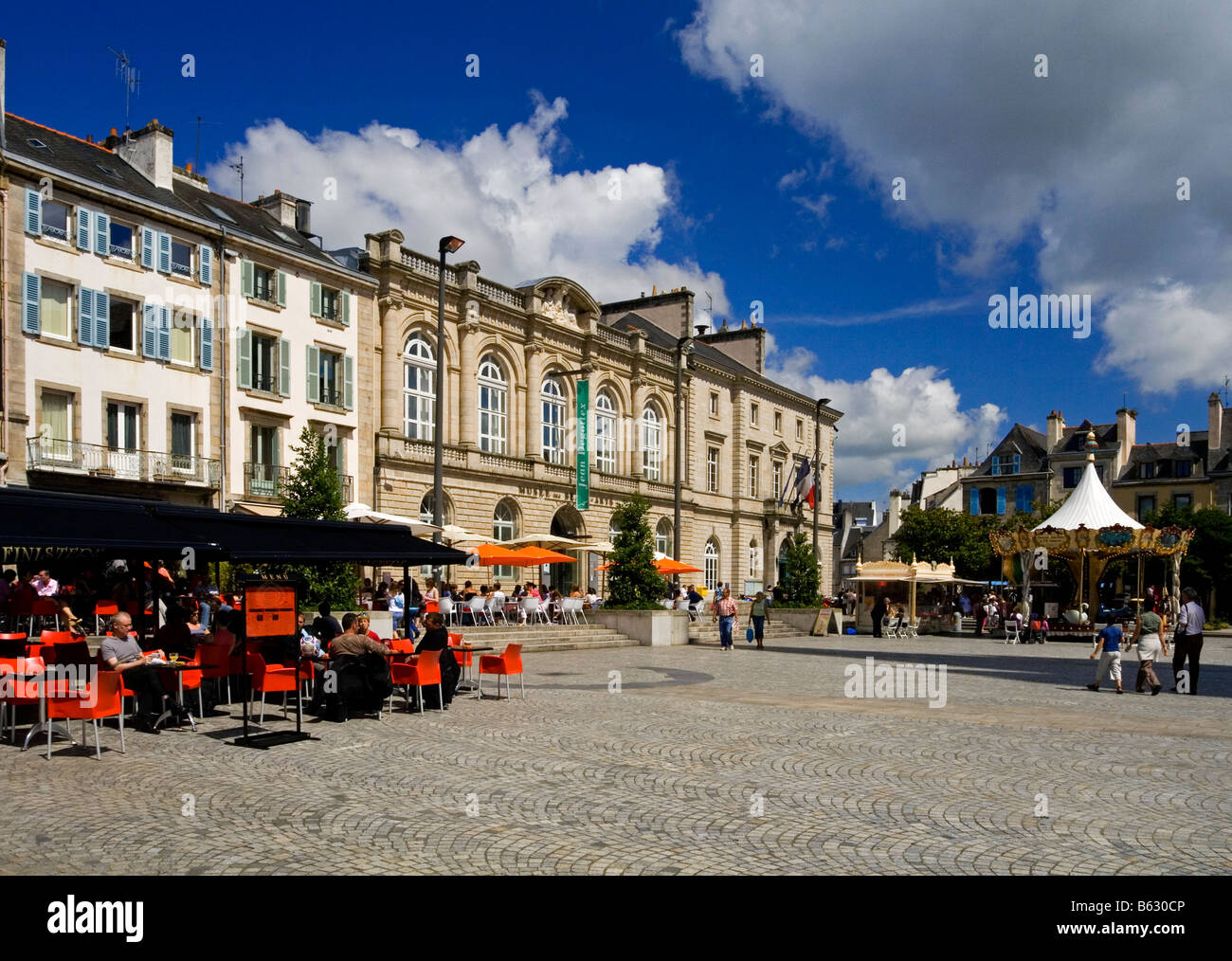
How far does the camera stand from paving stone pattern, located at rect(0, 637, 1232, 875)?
258 inches

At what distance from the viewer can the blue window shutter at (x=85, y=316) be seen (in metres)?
26.3

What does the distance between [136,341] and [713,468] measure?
→ 3268 cm

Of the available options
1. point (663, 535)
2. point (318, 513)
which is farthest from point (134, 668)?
point (663, 535)

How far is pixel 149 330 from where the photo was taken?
2803 cm

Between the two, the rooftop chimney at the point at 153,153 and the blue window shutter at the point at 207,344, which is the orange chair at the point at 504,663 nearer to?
the blue window shutter at the point at 207,344

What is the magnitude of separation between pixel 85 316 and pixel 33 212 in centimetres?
270

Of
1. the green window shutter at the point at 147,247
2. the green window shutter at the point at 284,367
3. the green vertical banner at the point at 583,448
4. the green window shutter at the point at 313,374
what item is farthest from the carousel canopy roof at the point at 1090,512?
the green window shutter at the point at 147,247

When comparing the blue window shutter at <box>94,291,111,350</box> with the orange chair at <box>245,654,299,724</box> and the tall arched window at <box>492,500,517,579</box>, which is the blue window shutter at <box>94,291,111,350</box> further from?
the orange chair at <box>245,654,299,724</box>

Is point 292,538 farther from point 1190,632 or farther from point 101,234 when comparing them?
point 101,234

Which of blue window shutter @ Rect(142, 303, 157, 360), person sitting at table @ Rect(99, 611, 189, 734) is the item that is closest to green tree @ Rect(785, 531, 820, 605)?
blue window shutter @ Rect(142, 303, 157, 360)

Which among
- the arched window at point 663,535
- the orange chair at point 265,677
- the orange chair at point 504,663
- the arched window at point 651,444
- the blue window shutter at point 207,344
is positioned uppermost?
the blue window shutter at point 207,344

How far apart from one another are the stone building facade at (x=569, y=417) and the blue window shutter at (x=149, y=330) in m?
7.30
